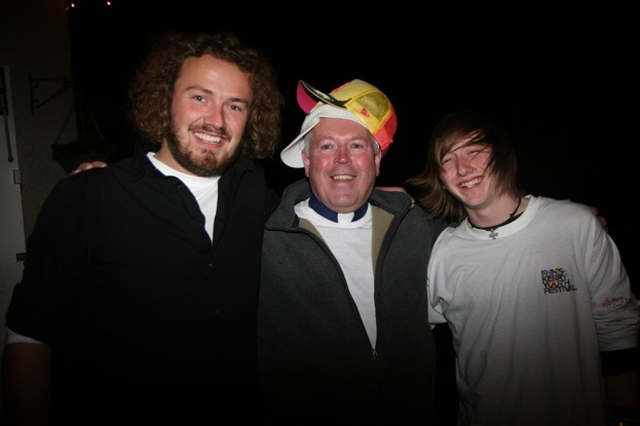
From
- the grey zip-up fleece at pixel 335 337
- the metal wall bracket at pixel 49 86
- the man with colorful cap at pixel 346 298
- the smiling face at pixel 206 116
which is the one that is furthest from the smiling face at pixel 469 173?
the metal wall bracket at pixel 49 86

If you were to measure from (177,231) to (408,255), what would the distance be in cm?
145

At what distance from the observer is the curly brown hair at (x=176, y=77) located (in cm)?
238

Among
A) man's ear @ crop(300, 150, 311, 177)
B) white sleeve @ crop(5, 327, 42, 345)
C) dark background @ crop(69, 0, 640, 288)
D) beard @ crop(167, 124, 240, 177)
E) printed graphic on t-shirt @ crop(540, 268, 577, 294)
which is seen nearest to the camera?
white sleeve @ crop(5, 327, 42, 345)

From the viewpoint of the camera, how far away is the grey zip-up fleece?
2014 mm

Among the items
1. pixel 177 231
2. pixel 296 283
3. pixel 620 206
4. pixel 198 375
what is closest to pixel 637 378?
pixel 296 283

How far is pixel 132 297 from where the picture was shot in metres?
1.88

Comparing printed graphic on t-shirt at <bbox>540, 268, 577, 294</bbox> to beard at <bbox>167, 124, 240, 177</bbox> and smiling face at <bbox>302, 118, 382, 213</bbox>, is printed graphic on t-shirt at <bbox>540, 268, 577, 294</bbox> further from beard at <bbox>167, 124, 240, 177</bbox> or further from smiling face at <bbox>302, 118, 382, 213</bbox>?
beard at <bbox>167, 124, 240, 177</bbox>

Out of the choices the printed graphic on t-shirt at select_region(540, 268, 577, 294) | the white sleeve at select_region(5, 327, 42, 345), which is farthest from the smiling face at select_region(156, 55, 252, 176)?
the printed graphic on t-shirt at select_region(540, 268, 577, 294)

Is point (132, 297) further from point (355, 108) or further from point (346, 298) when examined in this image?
point (355, 108)

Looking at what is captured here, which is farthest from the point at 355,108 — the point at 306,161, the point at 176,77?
the point at 176,77

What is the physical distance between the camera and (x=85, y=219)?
1.85m

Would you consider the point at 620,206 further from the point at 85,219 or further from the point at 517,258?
the point at 85,219

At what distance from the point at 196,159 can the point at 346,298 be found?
1.26 m

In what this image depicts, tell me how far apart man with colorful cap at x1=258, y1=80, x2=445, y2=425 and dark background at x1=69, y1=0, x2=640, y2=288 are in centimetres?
449
